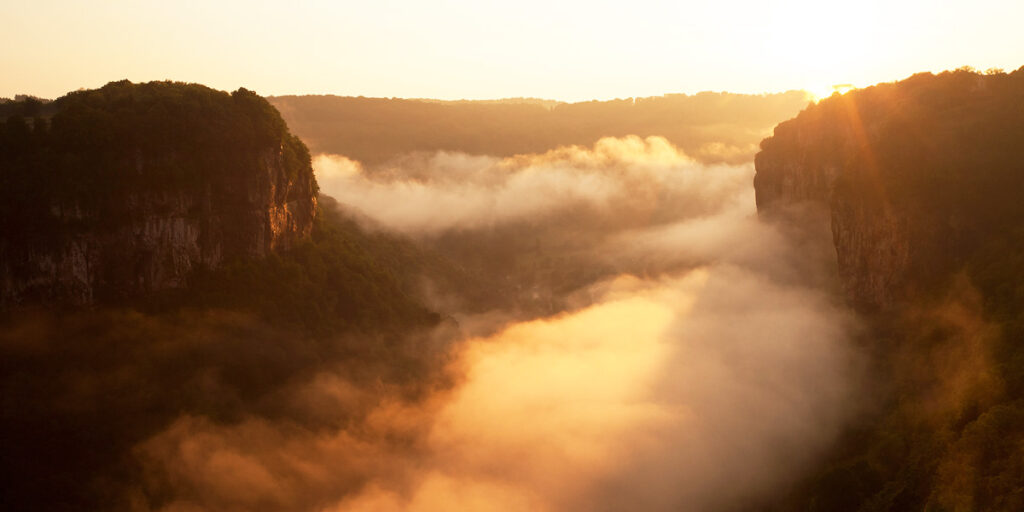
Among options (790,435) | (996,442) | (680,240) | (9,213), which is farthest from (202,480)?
(680,240)

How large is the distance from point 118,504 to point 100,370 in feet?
40.5

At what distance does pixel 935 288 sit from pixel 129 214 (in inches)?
2650

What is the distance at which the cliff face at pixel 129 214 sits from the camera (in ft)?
216

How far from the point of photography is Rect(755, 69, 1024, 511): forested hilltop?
4991 centimetres

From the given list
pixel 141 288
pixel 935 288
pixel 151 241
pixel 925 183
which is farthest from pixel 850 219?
pixel 141 288

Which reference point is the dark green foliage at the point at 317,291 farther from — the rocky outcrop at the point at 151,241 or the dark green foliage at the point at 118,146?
the dark green foliage at the point at 118,146

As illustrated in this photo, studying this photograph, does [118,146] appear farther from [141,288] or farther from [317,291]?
[317,291]

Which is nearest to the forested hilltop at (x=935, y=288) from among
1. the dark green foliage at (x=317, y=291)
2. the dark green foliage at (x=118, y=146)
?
Answer: the dark green foliage at (x=317, y=291)

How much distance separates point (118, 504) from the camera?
6150cm

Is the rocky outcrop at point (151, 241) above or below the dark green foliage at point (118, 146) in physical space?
below

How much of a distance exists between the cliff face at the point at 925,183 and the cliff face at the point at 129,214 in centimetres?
5508

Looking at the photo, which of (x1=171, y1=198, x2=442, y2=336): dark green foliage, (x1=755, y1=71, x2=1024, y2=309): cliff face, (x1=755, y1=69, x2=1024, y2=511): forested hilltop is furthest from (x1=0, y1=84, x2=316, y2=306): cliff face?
(x1=755, y1=71, x2=1024, y2=309): cliff face

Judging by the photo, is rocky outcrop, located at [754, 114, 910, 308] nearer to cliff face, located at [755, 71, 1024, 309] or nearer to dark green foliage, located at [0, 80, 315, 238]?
cliff face, located at [755, 71, 1024, 309]

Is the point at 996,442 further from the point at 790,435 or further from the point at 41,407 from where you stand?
the point at 41,407
